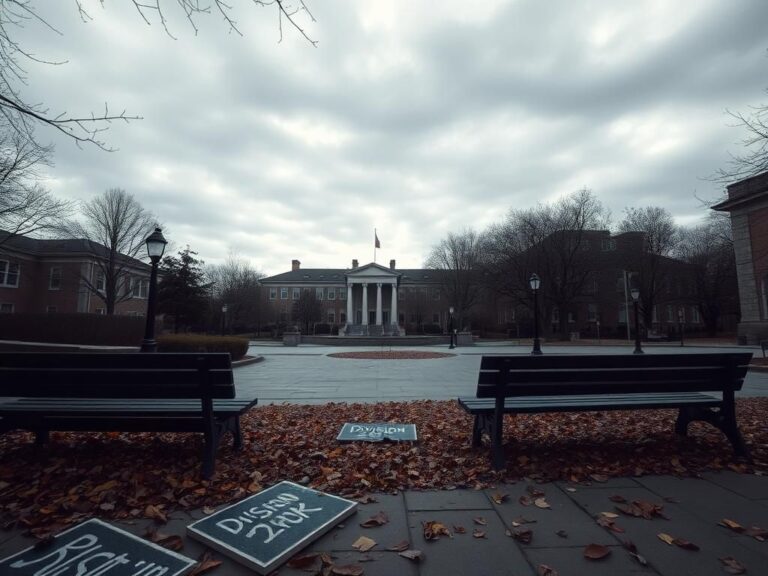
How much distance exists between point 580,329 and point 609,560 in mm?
60341

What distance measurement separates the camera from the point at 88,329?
23.7 metres

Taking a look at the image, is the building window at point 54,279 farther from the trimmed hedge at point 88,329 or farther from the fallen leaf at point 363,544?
the fallen leaf at point 363,544

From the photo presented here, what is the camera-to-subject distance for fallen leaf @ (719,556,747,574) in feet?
6.98

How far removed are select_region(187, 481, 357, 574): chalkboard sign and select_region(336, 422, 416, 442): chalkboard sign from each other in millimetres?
1449

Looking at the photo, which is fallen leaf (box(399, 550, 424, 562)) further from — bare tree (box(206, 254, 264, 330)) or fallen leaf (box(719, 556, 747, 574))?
bare tree (box(206, 254, 264, 330))

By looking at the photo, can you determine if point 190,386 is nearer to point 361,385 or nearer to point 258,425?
point 258,425

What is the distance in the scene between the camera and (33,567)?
2229 mm

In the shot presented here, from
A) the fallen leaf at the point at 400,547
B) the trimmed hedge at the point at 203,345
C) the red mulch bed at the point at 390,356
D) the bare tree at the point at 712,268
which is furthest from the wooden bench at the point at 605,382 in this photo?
the bare tree at the point at 712,268

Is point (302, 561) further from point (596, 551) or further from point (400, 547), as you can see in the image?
point (596, 551)

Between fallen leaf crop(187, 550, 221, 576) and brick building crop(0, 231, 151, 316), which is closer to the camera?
fallen leaf crop(187, 550, 221, 576)

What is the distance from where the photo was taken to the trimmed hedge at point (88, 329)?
2378 cm

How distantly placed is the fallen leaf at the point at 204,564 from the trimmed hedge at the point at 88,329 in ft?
81.7

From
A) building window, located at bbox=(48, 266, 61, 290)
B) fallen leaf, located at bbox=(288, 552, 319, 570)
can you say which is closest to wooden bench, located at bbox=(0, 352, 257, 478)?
fallen leaf, located at bbox=(288, 552, 319, 570)

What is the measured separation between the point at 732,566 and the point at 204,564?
2826mm
